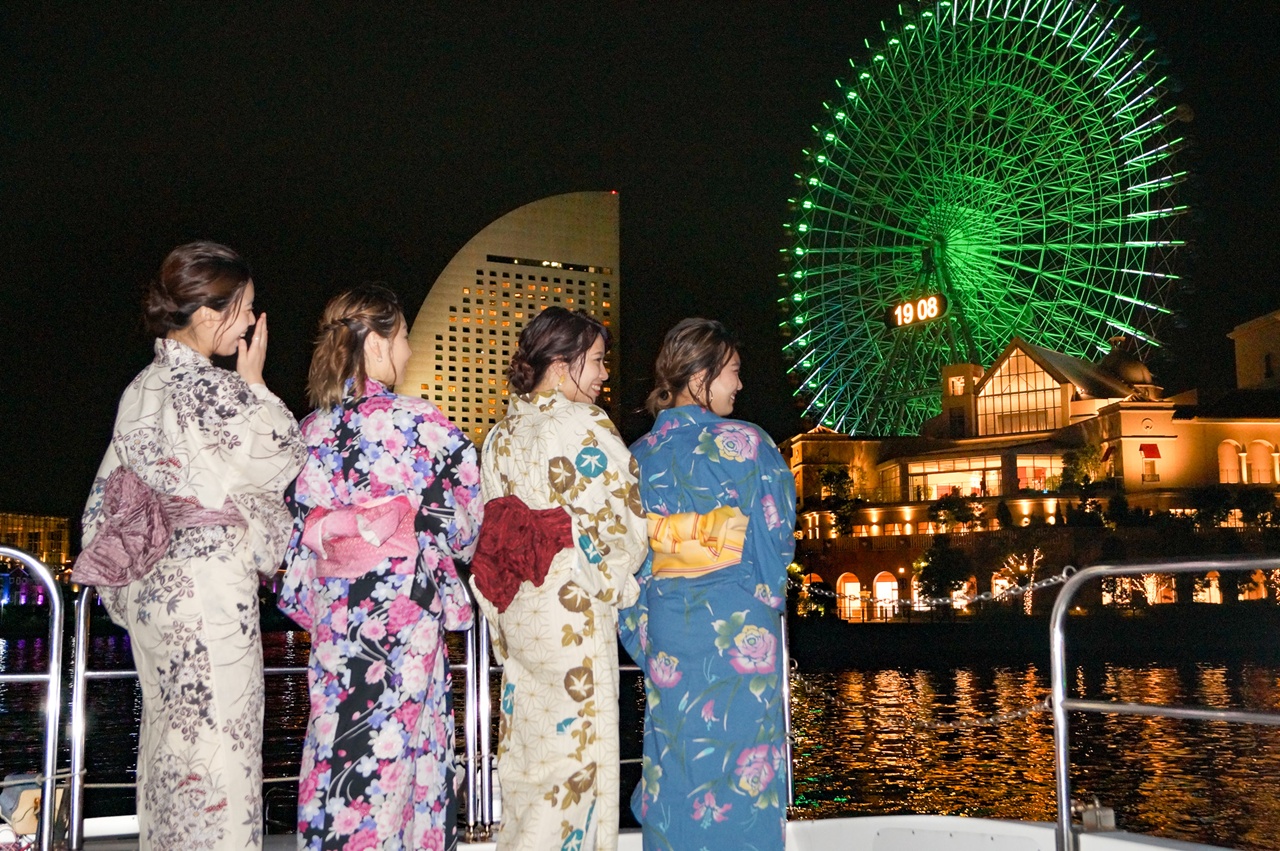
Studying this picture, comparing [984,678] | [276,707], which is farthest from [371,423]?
[984,678]

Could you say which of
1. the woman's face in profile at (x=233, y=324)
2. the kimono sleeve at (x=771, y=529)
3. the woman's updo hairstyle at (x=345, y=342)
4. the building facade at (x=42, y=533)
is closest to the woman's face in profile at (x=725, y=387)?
the kimono sleeve at (x=771, y=529)

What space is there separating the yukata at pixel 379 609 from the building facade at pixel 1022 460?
3933 cm

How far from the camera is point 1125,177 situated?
36188mm

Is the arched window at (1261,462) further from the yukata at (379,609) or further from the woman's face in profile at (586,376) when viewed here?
the yukata at (379,609)

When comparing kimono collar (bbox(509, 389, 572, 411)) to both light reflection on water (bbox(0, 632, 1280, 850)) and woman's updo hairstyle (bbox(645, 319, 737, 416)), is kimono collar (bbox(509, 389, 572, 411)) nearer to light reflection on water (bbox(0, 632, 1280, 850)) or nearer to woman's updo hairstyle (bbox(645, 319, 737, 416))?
woman's updo hairstyle (bbox(645, 319, 737, 416))

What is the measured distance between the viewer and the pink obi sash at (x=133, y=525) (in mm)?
2361

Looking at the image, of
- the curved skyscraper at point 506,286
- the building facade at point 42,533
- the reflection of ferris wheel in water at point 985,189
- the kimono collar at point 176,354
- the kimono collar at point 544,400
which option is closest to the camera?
the kimono collar at point 176,354

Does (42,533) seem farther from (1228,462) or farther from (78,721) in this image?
(78,721)

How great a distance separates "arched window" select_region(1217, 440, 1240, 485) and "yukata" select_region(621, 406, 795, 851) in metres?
45.9

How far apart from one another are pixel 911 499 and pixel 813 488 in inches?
198

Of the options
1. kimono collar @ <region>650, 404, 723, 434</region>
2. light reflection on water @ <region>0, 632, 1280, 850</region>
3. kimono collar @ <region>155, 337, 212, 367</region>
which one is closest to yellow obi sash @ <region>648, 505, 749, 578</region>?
kimono collar @ <region>650, 404, 723, 434</region>

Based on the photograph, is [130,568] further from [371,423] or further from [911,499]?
[911,499]

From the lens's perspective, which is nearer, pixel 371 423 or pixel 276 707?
pixel 371 423

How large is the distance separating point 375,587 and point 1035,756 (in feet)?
53.5
